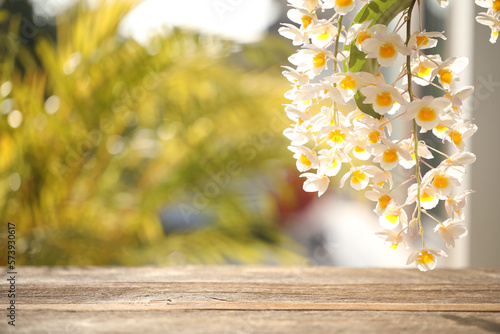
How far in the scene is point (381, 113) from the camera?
41 cm

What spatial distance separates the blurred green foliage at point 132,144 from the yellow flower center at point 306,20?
91 centimetres

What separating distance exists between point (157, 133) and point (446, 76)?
4.10ft

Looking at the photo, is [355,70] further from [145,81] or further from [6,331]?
[145,81]

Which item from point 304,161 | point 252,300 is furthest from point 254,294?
point 304,161

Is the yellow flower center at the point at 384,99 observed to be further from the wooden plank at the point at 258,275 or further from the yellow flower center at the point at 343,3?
the wooden plank at the point at 258,275

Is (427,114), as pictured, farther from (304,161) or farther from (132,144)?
(132,144)

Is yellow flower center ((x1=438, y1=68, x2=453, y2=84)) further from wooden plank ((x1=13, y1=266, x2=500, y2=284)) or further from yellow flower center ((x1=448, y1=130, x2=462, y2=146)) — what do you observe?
wooden plank ((x1=13, y1=266, x2=500, y2=284))

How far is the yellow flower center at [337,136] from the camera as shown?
0.44m

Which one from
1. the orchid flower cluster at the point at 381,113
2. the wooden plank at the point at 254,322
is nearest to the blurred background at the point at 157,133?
the wooden plank at the point at 254,322

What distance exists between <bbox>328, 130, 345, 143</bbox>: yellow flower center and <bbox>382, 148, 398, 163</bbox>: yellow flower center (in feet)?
0.14

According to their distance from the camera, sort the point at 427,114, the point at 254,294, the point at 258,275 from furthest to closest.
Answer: the point at 258,275 → the point at 254,294 → the point at 427,114

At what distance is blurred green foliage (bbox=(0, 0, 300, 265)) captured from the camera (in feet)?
4.23

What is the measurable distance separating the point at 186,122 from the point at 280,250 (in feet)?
1.62

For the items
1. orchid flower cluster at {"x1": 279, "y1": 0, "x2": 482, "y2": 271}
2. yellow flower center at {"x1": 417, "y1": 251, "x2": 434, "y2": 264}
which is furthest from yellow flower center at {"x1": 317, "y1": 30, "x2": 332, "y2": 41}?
yellow flower center at {"x1": 417, "y1": 251, "x2": 434, "y2": 264}
